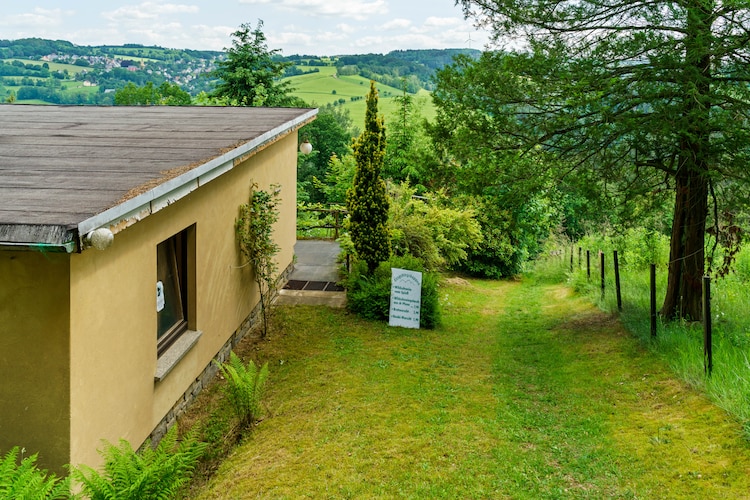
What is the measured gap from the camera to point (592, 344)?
35.5ft

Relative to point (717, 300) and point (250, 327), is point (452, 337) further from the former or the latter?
point (717, 300)

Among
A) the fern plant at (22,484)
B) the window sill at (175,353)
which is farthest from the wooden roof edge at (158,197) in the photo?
the window sill at (175,353)

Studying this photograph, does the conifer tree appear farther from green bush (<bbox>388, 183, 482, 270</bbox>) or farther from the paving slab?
green bush (<bbox>388, 183, 482, 270</bbox>)

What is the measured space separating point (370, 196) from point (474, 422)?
6059mm

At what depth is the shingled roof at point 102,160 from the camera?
4.64 m

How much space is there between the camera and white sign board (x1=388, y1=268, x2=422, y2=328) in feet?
39.5

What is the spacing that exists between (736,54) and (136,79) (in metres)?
53.2

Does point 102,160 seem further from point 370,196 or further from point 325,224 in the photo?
point 325,224

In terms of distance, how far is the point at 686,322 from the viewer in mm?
10586

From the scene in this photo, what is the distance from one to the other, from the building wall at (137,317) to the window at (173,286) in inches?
4.5

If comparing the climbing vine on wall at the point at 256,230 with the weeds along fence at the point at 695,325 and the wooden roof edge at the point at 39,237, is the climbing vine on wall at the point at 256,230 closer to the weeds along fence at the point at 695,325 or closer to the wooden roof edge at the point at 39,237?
the wooden roof edge at the point at 39,237

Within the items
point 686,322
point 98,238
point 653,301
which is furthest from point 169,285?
point 686,322

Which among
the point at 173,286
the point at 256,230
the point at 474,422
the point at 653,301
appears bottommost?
the point at 474,422

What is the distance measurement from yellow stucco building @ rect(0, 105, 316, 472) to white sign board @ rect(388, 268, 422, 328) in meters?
3.01
